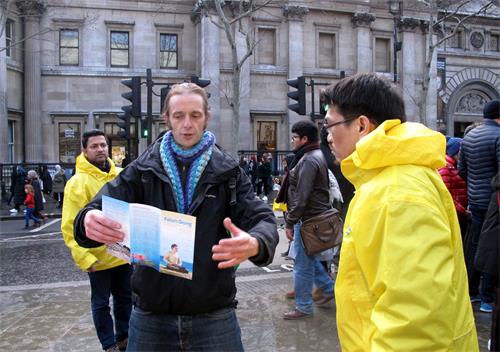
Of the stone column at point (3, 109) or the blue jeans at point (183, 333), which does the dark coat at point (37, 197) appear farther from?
the blue jeans at point (183, 333)

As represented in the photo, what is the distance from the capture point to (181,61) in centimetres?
3027

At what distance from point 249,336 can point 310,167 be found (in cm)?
194

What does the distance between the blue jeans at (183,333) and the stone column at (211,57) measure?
1039 inches

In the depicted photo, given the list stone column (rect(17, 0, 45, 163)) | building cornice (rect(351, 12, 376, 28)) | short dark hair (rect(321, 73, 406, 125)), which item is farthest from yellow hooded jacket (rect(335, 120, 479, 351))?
building cornice (rect(351, 12, 376, 28))

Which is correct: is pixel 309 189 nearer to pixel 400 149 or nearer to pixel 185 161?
pixel 185 161

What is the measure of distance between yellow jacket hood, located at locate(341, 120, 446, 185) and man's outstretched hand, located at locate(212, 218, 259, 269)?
67 cm

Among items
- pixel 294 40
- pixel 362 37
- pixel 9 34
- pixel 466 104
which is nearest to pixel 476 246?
pixel 294 40

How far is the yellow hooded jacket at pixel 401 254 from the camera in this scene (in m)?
1.58

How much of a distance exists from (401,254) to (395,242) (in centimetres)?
4

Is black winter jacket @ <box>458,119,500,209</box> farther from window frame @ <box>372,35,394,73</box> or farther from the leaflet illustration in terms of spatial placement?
window frame @ <box>372,35,394,73</box>

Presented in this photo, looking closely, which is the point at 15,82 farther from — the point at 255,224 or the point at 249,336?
the point at 255,224

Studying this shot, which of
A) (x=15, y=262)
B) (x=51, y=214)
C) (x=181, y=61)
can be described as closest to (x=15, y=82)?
(x=181, y=61)

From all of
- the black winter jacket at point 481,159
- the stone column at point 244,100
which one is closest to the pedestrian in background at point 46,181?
the stone column at point 244,100

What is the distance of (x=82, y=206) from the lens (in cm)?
468
